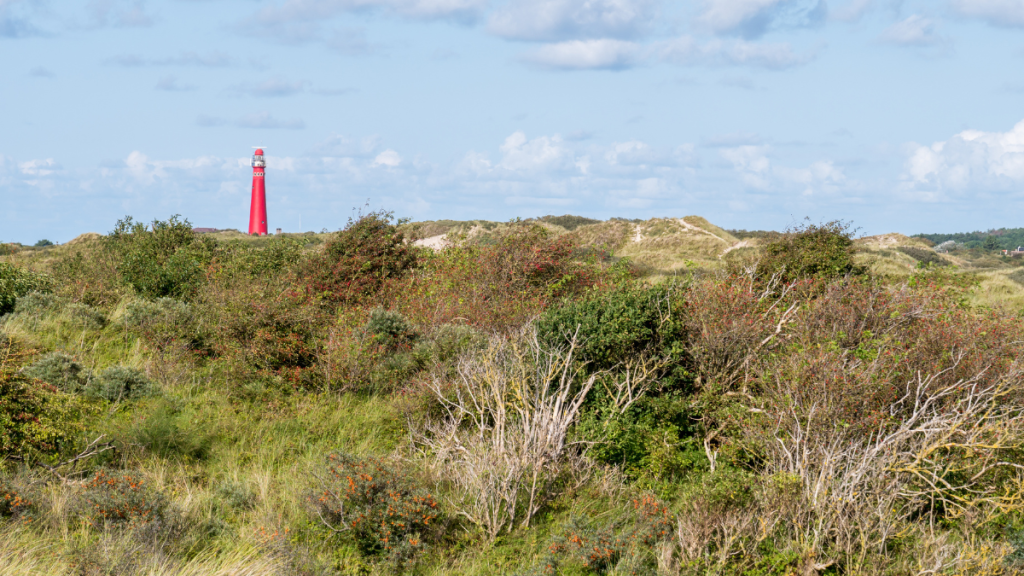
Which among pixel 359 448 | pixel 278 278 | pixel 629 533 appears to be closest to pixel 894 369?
pixel 629 533

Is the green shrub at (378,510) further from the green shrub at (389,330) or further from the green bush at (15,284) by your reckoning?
the green bush at (15,284)

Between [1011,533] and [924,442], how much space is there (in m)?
1.33

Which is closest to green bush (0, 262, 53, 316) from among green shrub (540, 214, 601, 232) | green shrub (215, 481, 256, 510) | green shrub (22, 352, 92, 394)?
green shrub (22, 352, 92, 394)

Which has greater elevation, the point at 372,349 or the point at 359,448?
the point at 372,349

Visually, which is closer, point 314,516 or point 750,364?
point 314,516

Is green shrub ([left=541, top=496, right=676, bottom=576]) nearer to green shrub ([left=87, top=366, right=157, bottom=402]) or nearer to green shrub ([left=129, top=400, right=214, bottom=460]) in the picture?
green shrub ([left=129, top=400, right=214, bottom=460])

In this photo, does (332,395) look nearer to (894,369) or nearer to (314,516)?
(314,516)

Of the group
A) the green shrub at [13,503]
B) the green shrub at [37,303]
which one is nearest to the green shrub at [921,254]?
the green shrub at [37,303]

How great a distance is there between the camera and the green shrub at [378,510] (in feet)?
20.7

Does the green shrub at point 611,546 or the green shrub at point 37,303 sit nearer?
the green shrub at point 611,546

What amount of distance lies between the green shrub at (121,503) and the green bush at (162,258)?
30.1 ft

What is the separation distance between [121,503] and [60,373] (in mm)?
3894

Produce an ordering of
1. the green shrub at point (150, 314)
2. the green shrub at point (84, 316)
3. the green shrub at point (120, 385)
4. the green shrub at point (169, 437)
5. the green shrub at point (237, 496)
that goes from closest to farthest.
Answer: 1. the green shrub at point (237, 496)
2. the green shrub at point (169, 437)
3. the green shrub at point (120, 385)
4. the green shrub at point (150, 314)
5. the green shrub at point (84, 316)

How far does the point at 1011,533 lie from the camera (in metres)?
6.48
